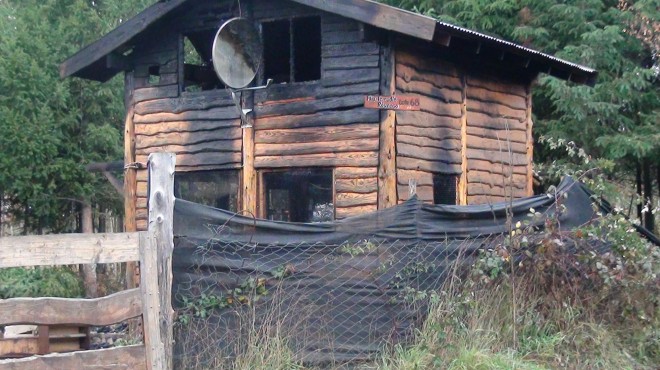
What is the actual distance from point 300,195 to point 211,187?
142cm

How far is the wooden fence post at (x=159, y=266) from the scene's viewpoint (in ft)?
20.6

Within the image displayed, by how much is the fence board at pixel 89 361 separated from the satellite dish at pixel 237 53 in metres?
5.24

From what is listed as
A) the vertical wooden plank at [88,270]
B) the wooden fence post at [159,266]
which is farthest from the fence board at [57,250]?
the vertical wooden plank at [88,270]

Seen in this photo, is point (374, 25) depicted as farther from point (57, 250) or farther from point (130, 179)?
point (57, 250)

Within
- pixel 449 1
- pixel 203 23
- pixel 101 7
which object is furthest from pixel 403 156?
pixel 101 7

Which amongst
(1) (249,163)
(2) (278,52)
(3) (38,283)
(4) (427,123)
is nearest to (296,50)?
(2) (278,52)

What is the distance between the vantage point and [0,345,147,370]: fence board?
236 inches

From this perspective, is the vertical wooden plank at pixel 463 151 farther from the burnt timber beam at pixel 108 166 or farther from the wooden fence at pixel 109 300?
the wooden fence at pixel 109 300

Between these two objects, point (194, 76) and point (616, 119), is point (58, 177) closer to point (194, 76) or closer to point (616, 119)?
point (194, 76)

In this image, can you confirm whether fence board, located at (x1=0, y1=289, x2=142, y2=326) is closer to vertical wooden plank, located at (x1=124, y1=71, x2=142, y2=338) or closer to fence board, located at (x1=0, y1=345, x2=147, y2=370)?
fence board, located at (x1=0, y1=345, x2=147, y2=370)

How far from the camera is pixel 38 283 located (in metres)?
14.1

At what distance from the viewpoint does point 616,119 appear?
15.7 meters

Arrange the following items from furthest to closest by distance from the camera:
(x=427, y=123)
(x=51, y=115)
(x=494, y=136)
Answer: (x=51, y=115)
(x=494, y=136)
(x=427, y=123)

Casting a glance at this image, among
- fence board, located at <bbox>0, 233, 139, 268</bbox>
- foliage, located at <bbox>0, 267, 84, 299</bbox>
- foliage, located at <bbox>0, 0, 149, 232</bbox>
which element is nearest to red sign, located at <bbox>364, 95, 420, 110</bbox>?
fence board, located at <bbox>0, 233, 139, 268</bbox>
